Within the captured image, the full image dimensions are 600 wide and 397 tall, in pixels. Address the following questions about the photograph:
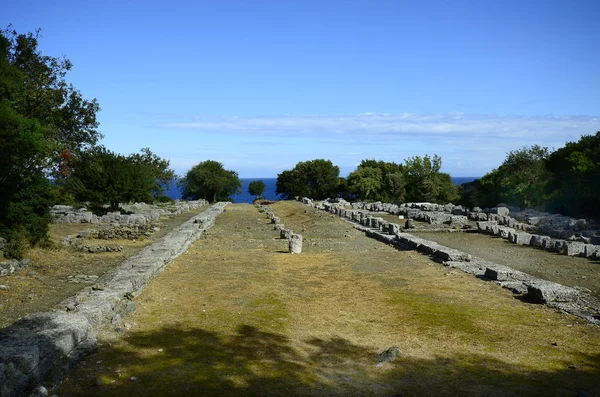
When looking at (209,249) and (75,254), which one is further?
(209,249)

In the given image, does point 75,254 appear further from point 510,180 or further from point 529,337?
point 510,180

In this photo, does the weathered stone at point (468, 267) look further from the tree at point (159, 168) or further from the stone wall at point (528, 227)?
the tree at point (159, 168)

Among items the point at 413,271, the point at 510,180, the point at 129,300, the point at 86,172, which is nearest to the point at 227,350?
the point at 129,300

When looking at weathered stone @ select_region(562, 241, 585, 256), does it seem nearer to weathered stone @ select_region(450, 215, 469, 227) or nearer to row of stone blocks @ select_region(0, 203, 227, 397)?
weathered stone @ select_region(450, 215, 469, 227)

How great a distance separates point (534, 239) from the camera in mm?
21312

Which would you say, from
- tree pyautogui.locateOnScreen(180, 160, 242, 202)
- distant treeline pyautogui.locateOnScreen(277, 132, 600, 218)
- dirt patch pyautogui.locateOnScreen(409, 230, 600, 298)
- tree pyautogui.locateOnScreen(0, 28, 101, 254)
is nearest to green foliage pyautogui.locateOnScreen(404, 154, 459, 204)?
distant treeline pyautogui.locateOnScreen(277, 132, 600, 218)

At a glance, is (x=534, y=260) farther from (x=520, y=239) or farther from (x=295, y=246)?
(x=295, y=246)

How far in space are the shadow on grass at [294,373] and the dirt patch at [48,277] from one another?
11.2 feet

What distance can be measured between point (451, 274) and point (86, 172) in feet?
81.1

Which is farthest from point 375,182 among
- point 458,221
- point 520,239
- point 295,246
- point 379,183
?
point 295,246

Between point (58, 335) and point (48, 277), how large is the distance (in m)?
7.65

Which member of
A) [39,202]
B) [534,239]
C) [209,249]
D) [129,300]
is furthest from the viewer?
[534,239]

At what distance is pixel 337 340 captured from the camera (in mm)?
8102

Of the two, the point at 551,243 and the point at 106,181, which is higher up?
the point at 106,181
